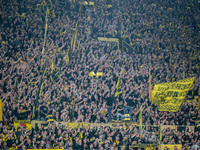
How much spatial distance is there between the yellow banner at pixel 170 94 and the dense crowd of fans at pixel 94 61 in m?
0.38

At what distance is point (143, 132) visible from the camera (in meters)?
11.6

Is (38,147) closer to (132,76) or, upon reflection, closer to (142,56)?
(132,76)

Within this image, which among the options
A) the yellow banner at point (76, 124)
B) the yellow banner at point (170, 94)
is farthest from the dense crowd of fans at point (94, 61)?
the yellow banner at point (170, 94)

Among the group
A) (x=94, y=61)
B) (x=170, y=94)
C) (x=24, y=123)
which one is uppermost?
(x=94, y=61)

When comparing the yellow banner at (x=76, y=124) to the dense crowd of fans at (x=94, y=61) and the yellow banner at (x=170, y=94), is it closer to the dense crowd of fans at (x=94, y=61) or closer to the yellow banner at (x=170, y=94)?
the dense crowd of fans at (x=94, y=61)

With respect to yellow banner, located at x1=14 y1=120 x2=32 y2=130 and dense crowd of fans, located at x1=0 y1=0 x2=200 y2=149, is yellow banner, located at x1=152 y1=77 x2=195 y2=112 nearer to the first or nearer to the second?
dense crowd of fans, located at x1=0 y1=0 x2=200 y2=149

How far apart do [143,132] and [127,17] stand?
8762mm

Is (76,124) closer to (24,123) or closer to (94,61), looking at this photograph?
(24,123)

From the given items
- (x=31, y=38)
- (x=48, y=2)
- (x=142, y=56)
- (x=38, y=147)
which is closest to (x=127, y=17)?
(x=142, y=56)

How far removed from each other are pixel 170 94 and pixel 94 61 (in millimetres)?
4583

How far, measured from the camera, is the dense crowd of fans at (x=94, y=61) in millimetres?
11531

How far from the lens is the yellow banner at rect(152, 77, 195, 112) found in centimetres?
1192

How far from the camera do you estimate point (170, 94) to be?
39.9 feet

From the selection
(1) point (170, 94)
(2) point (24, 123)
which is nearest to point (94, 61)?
(1) point (170, 94)
